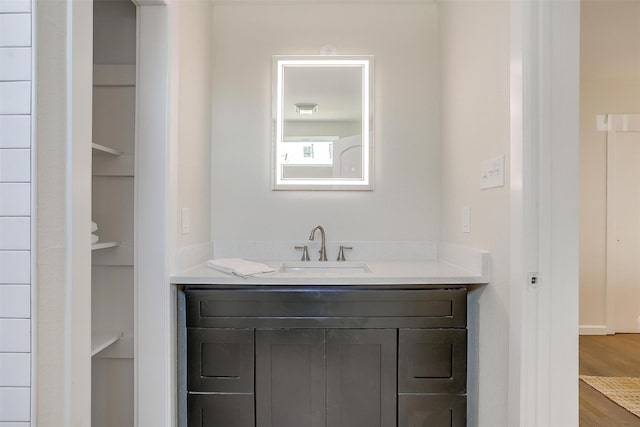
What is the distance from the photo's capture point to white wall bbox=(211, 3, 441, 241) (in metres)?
2.31

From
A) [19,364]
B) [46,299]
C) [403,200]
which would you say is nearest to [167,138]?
[46,299]

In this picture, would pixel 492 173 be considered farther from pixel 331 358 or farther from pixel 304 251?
pixel 304 251

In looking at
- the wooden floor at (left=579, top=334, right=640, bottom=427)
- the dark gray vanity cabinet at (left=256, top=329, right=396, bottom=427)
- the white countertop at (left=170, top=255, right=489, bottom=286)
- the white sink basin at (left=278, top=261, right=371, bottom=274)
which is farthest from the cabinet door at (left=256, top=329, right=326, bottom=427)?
the wooden floor at (left=579, top=334, right=640, bottom=427)

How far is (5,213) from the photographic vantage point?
3.26 ft

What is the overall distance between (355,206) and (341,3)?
3.97 feet

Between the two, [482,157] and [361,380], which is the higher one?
[482,157]

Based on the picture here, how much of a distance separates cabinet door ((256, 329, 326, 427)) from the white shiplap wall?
34.0 inches

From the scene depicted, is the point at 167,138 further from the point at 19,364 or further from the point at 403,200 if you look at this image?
the point at 403,200

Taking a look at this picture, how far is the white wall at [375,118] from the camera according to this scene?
7.59 feet

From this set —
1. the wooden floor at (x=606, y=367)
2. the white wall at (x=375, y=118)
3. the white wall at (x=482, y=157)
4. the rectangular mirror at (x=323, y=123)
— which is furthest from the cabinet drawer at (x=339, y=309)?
the wooden floor at (x=606, y=367)

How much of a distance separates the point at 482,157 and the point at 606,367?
2.46 meters

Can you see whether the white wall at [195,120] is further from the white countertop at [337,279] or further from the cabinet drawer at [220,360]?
the cabinet drawer at [220,360]

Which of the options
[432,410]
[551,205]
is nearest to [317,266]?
[432,410]

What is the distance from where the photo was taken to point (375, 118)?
2.33 meters
